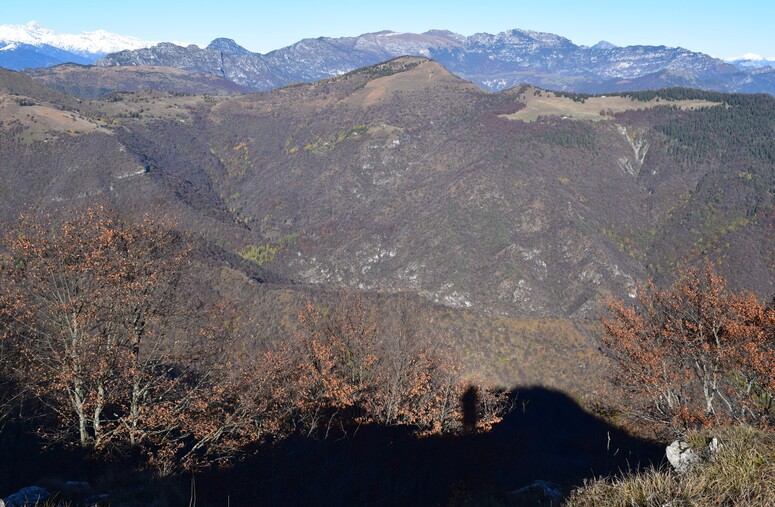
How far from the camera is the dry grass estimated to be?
823 centimetres

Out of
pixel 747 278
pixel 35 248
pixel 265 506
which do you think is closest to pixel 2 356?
pixel 35 248

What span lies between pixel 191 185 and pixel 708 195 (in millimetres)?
189410

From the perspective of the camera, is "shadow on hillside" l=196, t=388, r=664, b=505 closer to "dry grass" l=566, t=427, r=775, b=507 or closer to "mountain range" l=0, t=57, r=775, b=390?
"dry grass" l=566, t=427, r=775, b=507

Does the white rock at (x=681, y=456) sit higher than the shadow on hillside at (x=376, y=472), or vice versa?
the white rock at (x=681, y=456)

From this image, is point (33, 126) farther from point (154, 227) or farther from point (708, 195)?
point (708, 195)

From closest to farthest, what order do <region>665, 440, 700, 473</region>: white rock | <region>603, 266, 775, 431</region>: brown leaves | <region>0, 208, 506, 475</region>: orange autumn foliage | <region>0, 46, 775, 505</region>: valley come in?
<region>665, 440, 700, 473</region>: white rock < <region>0, 208, 506, 475</region>: orange autumn foliage < <region>0, 46, 775, 505</region>: valley < <region>603, 266, 775, 431</region>: brown leaves

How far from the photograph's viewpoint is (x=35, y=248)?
18.3 metres

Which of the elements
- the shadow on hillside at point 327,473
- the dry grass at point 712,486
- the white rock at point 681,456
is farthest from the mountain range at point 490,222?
the dry grass at point 712,486

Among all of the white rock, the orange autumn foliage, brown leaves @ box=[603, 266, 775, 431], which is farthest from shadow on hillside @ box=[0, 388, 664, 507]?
brown leaves @ box=[603, 266, 775, 431]

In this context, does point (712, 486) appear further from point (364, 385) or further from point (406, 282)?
point (406, 282)

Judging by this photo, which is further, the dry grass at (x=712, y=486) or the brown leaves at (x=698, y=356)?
the brown leaves at (x=698, y=356)

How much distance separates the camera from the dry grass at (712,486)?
823cm

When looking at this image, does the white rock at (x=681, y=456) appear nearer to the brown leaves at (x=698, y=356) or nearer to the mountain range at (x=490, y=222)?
the brown leaves at (x=698, y=356)

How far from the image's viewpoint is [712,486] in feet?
28.0
